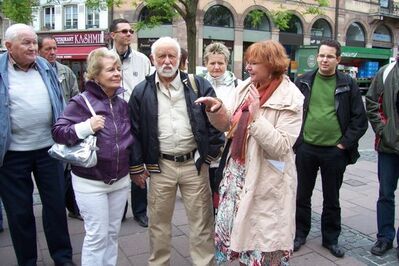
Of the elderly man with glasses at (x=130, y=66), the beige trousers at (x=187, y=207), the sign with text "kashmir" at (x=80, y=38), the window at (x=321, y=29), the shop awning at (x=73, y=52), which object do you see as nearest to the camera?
the beige trousers at (x=187, y=207)

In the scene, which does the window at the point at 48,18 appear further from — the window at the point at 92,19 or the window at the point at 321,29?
the window at the point at 321,29

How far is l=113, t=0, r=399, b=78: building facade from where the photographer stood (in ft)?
76.0

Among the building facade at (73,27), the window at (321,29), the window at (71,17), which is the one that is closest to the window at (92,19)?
the building facade at (73,27)

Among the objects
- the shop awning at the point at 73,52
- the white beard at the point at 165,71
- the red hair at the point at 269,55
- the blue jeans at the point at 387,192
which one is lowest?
the blue jeans at the point at 387,192

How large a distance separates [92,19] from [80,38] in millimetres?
1352

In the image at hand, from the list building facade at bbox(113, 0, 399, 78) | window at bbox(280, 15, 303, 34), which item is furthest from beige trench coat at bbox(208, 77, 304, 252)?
window at bbox(280, 15, 303, 34)

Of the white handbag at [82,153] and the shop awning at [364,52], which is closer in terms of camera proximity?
the white handbag at [82,153]

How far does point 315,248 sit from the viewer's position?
4074 mm

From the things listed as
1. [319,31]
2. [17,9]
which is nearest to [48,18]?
[17,9]

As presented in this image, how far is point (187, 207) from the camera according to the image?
11.0ft

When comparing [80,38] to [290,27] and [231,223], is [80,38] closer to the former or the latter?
[290,27]

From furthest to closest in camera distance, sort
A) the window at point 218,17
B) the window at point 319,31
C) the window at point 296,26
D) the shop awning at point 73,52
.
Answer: the window at point 319,31, the window at point 296,26, the shop awning at point 73,52, the window at point 218,17

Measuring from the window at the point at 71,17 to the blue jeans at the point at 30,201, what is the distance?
23.2 metres

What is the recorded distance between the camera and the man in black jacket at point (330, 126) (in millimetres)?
3791
